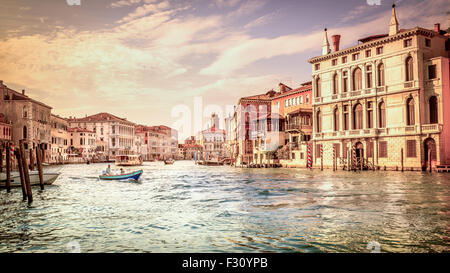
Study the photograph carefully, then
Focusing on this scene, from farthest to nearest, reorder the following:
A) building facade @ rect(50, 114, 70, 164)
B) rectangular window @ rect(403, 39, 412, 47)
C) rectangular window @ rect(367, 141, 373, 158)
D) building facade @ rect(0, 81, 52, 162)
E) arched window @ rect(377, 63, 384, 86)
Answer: building facade @ rect(50, 114, 70, 164) → rectangular window @ rect(367, 141, 373, 158) → arched window @ rect(377, 63, 384, 86) → rectangular window @ rect(403, 39, 412, 47) → building facade @ rect(0, 81, 52, 162)

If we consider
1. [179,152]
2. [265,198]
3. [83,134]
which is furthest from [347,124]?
[179,152]

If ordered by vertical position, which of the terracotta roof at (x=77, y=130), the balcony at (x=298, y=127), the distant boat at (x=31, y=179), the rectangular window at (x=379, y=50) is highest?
the rectangular window at (x=379, y=50)

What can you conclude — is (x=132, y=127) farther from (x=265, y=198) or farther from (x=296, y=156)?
(x=265, y=198)

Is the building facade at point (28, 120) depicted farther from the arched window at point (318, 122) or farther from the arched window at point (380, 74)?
the arched window at point (380, 74)

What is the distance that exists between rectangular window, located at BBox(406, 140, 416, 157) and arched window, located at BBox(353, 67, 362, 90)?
219 inches

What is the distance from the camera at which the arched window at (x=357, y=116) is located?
87.6 ft

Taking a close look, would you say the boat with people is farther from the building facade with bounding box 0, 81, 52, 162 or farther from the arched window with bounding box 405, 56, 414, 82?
the arched window with bounding box 405, 56, 414, 82

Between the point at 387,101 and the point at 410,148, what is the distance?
3.54 meters

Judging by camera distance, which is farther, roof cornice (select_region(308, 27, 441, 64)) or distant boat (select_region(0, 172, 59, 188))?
roof cornice (select_region(308, 27, 441, 64))

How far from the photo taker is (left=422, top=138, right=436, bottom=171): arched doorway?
71.7 feet

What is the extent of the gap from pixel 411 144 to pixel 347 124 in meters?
5.58

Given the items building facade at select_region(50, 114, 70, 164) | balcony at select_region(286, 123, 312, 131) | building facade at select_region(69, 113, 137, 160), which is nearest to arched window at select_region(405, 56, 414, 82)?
balcony at select_region(286, 123, 312, 131)

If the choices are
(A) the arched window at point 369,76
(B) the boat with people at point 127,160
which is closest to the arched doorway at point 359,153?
(A) the arched window at point 369,76

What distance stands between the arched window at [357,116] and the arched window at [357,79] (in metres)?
1.29
